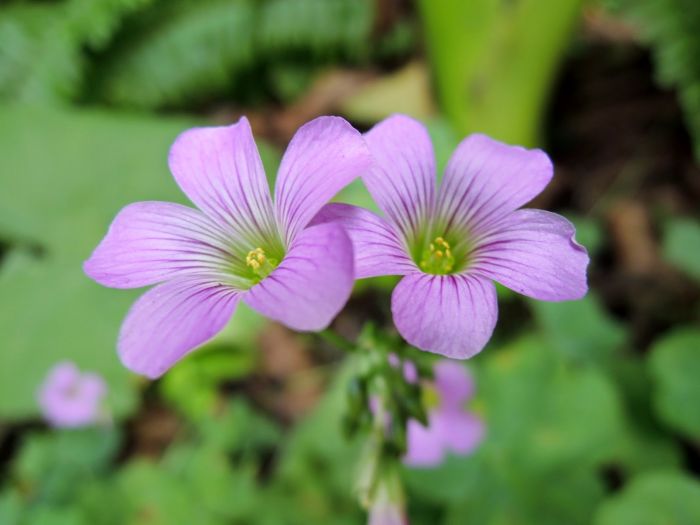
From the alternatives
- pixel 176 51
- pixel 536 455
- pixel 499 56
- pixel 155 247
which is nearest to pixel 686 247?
pixel 536 455

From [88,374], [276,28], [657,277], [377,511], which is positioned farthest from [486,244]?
[276,28]

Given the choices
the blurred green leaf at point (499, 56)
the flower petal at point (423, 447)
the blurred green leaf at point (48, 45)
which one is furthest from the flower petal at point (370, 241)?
the blurred green leaf at point (48, 45)

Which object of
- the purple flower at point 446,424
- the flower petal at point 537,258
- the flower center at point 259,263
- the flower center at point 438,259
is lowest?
the purple flower at point 446,424

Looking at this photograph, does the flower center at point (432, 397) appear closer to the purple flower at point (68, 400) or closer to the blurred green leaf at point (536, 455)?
the blurred green leaf at point (536, 455)

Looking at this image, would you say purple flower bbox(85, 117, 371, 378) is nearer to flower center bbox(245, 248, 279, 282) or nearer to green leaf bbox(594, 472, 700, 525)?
flower center bbox(245, 248, 279, 282)

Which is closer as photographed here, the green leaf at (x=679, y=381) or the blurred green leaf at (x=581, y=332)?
the green leaf at (x=679, y=381)

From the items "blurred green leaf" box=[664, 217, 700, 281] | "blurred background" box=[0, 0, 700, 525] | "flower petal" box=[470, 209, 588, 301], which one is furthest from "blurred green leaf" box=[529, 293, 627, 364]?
"flower petal" box=[470, 209, 588, 301]
